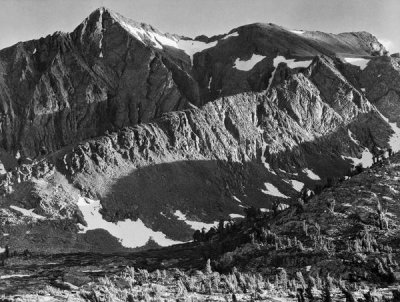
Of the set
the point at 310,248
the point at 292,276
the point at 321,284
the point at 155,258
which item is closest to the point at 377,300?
the point at 321,284

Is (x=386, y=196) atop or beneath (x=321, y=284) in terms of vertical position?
atop

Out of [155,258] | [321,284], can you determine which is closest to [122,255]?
[155,258]

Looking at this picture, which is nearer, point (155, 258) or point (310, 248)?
point (310, 248)

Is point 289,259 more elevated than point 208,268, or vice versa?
point 208,268

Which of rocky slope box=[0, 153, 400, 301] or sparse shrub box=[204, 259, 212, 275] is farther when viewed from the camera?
sparse shrub box=[204, 259, 212, 275]

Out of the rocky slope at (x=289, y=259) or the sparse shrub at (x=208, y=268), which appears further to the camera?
the sparse shrub at (x=208, y=268)

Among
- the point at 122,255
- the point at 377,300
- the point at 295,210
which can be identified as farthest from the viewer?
the point at 122,255

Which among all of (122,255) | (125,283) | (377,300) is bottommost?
(377,300)

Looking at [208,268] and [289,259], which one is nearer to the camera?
[289,259]

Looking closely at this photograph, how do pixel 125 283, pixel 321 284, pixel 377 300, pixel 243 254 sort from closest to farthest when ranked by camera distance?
1. pixel 377 300
2. pixel 321 284
3. pixel 125 283
4. pixel 243 254

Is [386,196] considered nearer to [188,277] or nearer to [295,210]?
[295,210]
